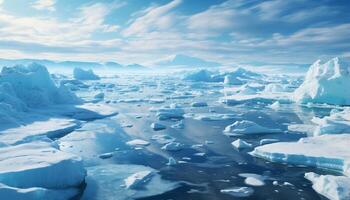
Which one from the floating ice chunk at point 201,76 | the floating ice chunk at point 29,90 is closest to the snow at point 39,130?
the floating ice chunk at point 29,90

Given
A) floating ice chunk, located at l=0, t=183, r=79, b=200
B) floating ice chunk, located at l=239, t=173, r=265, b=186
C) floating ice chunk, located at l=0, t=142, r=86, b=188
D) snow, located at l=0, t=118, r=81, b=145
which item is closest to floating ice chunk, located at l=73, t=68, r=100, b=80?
snow, located at l=0, t=118, r=81, b=145

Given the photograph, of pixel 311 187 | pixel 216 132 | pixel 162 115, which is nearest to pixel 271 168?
pixel 311 187

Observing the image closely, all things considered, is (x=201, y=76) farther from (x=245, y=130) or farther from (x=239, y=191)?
(x=239, y=191)

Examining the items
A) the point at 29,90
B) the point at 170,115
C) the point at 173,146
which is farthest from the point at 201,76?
the point at 173,146

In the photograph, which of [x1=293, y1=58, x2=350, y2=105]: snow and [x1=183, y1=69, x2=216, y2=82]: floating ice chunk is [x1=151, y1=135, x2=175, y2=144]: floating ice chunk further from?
[x1=183, y1=69, x2=216, y2=82]: floating ice chunk

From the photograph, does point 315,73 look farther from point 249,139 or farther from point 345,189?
point 345,189

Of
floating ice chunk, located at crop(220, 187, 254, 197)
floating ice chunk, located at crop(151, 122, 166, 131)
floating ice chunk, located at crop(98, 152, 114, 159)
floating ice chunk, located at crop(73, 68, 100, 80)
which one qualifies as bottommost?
floating ice chunk, located at crop(220, 187, 254, 197)
